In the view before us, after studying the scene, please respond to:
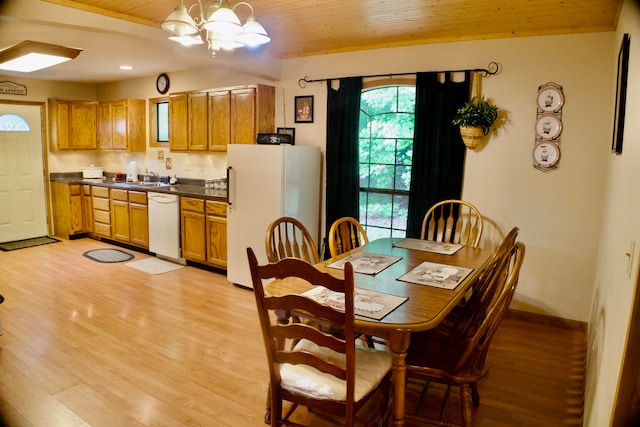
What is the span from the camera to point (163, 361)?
298 centimetres

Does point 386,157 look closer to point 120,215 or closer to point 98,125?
point 120,215

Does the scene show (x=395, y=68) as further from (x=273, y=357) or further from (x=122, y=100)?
(x=122, y=100)

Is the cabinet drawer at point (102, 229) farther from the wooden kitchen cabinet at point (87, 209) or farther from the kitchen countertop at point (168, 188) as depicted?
the kitchen countertop at point (168, 188)

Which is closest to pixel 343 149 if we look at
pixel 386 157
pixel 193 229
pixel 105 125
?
pixel 386 157

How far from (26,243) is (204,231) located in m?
3.13

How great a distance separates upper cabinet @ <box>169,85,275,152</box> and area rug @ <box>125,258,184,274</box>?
56.6 inches

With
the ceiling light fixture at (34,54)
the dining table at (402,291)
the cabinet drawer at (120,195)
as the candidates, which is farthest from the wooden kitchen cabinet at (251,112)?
the dining table at (402,291)

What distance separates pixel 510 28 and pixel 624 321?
2.95 metres

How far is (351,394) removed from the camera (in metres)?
1.72

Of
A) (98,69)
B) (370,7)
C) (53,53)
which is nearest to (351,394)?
(370,7)

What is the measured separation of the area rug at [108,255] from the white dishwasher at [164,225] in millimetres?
385

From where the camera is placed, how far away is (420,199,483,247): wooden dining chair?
11.9ft

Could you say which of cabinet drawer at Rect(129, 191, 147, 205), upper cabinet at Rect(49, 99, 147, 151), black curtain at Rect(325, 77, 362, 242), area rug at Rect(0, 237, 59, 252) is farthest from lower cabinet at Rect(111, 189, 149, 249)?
black curtain at Rect(325, 77, 362, 242)

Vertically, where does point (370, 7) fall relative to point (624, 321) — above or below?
above
